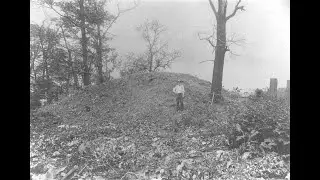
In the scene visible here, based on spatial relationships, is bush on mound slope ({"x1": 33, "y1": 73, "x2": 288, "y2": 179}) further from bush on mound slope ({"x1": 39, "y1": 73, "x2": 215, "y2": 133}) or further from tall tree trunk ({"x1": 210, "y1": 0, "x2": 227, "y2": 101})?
tall tree trunk ({"x1": 210, "y1": 0, "x2": 227, "y2": 101})

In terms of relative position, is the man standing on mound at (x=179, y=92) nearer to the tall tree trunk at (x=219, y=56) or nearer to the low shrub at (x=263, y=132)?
the tall tree trunk at (x=219, y=56)

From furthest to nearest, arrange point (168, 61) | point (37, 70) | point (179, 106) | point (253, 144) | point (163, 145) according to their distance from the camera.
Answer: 1. point (168, 61)
2. point (37, 70)
3. point (179, 106)
4. point (163, 145)
5. point (253, 144)

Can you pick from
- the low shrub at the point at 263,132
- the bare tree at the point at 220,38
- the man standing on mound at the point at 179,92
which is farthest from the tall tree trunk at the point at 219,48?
the low shrub at the point at 263,132

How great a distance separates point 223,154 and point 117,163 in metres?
3.30

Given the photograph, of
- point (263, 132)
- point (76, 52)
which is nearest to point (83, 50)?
point (76, 52)

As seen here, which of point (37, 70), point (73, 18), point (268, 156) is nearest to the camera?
point (268, 156)

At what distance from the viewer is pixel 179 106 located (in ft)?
54.0

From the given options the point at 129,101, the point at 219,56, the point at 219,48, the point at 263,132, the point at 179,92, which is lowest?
the point at 263,132

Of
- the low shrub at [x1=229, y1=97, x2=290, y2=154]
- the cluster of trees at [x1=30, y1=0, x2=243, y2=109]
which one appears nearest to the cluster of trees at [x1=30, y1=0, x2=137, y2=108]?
the cluster of trees at [x1=30, y1=0, x2=243, y2=109]

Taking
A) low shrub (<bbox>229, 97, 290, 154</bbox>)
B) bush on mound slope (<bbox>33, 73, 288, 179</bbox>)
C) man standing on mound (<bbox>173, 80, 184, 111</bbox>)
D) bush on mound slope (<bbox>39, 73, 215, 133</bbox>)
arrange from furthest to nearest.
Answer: bush on mound slope (<bbox>39, 73, 215, 133</bbox>) < man standing on mound (<bbox>173, 80, 184, 111</bbox>) < bush on mound slope (<bbox>33, 73, 288, 179</bbox>) < low shrub (<bbox>229, 97, 290, 154</bbox>)

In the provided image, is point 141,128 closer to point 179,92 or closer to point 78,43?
point 179,92
